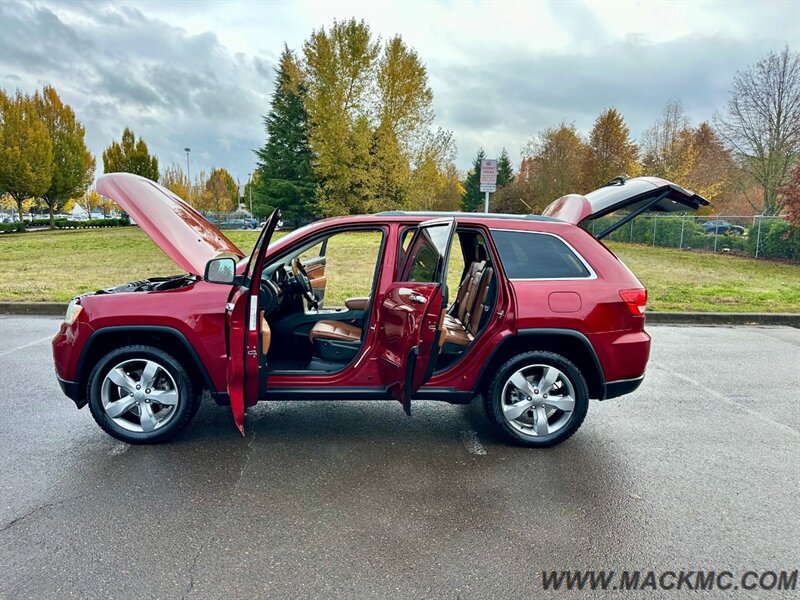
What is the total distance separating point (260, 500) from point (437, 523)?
1.03 m

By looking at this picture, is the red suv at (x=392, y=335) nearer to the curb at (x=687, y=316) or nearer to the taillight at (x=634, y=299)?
the taillight at (x=634, y=299)

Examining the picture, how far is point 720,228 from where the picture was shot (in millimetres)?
22484

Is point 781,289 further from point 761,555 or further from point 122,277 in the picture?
point 122,277

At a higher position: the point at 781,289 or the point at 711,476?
the point at 781,289

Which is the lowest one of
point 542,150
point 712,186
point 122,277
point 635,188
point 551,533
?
point 551,533

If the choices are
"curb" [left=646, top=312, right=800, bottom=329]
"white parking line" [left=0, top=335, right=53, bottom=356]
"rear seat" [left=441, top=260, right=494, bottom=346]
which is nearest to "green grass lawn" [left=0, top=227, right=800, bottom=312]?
"curb" [left=646, top=312, right=800, bottom=329]

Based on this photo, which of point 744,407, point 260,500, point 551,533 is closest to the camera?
point 551,533

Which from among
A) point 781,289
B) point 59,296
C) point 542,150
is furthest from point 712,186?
point 59,296

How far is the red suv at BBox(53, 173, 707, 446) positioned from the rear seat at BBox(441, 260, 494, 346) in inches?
5.1

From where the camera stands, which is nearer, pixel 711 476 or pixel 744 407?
pixel 711 476

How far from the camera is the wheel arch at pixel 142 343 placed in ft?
11.4

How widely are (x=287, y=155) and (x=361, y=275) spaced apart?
2670cm

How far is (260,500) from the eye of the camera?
300 centimetres

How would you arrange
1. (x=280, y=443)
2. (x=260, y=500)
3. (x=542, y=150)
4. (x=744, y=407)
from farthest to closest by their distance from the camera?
1. (x=542, y=150)
2. (x=744, y=407)
3. (x=280, y=443)
4. (x=260, y=500)
